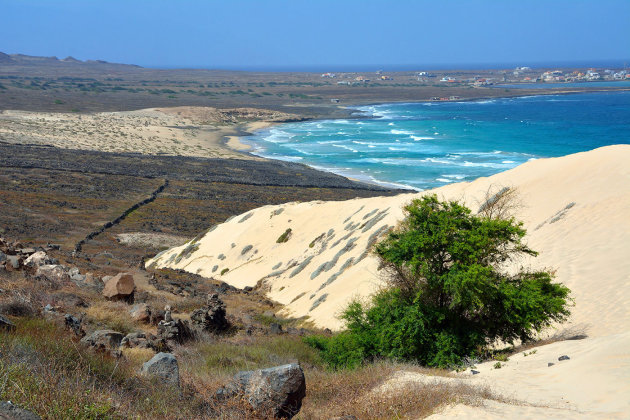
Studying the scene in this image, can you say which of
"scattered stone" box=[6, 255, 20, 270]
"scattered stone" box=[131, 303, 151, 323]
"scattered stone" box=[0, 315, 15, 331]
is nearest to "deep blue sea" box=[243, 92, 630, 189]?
"scattered stone" box=[6, 255, 20, 270]

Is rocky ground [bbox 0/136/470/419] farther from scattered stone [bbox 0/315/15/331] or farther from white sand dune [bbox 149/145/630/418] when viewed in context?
white sand dune [bbox 149/145/630/418]

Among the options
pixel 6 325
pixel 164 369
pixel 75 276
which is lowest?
pixel 75 276

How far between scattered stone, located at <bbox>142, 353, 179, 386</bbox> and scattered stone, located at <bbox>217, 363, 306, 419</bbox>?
740 mm

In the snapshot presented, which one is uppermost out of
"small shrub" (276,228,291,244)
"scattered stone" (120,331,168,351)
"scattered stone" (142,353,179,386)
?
"scattered stone" (142,353,179,386)

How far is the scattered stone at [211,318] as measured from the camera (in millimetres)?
15980

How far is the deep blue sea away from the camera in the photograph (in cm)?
7765

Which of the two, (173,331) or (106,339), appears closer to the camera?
(106,339)

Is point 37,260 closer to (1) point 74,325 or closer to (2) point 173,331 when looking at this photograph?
(2) point 173,331

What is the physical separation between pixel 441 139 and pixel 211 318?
93564 millimetres

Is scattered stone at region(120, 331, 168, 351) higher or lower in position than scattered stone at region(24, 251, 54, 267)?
higher

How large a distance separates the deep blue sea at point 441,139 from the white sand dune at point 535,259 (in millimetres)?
33638

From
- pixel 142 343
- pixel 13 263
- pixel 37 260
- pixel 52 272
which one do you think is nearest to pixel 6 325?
pixel 142 343

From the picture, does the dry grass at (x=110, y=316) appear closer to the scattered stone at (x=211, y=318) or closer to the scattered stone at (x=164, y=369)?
the scattered stone at (x=211, y=318)

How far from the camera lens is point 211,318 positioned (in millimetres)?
16156
